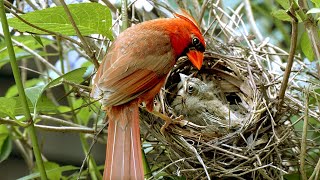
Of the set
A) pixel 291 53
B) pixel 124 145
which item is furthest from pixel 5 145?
pixel 291 53

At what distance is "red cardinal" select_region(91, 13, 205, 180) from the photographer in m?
1.81

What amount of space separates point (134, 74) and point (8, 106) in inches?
16.9

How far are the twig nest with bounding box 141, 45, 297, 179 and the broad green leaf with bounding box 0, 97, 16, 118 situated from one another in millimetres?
460

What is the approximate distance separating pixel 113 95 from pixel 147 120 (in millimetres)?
237

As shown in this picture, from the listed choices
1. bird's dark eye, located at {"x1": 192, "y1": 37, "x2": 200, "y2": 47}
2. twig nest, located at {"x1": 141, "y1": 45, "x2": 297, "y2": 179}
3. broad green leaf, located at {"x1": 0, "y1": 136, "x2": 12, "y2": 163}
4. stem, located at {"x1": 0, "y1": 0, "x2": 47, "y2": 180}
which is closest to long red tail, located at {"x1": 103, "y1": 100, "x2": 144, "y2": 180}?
twig nest, located at {"x1": 141, "y1": 45, "x2": 297, "y2": 179}

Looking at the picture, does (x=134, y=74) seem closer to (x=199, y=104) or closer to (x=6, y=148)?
(x=199, y=104)

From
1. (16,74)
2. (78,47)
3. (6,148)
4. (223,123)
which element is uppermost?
(16,74)

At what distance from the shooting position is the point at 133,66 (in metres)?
2.04

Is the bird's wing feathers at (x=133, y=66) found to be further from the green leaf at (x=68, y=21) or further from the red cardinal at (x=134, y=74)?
the green leaf at (x=68, y=21)

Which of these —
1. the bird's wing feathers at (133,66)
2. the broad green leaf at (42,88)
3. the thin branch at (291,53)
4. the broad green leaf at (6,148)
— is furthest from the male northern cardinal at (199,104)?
the broad green leaf at (6,148)

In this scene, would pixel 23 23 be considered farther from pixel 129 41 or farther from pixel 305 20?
pixel 305 20

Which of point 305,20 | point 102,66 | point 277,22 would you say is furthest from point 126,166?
point 277,22

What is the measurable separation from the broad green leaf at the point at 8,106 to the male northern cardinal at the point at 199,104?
653mm

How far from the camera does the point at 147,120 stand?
2.09m
